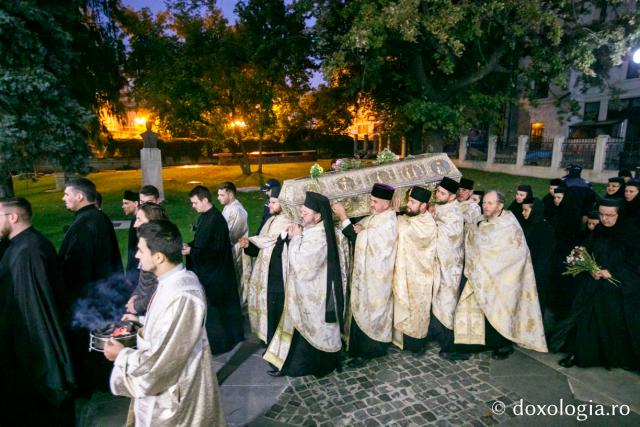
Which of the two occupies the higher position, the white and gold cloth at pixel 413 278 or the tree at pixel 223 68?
the tree at pixel 223 68

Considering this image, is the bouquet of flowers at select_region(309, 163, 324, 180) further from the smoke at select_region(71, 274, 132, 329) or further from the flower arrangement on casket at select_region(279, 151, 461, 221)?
the smoke at select_region(71, 274, 132, 329)

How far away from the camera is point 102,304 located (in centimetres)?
482

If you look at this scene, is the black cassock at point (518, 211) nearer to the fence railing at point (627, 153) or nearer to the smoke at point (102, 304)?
the smoke at point (102, 304)

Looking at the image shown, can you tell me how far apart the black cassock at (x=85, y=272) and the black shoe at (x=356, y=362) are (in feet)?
9.24

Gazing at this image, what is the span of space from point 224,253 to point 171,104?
1654 centimetres

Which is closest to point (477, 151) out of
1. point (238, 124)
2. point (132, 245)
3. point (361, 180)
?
point (238, 124)

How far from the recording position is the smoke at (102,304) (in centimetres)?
417

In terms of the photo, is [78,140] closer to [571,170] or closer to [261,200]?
[261,200]

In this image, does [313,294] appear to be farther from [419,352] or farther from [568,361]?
[568,361]

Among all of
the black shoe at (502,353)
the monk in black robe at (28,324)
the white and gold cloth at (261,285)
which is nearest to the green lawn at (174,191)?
the white and gold cloth at (261,285)

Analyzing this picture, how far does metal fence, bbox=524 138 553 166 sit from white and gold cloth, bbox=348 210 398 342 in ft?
63.0

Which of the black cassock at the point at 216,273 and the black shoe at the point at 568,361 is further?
the black cassock at the point at 216,273

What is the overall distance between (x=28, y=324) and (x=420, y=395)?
3.90 m

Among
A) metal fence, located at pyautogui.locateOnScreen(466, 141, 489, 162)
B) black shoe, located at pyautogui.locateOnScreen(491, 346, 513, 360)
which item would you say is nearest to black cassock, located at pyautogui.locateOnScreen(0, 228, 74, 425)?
black shoe, located at pyautogui.locateOnScreen(491, 346, 513, 360)
